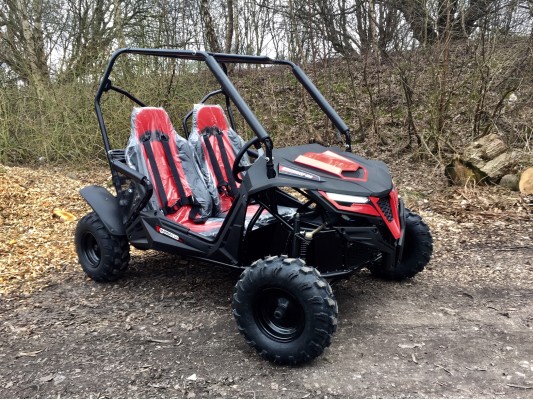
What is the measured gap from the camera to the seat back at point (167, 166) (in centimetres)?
370

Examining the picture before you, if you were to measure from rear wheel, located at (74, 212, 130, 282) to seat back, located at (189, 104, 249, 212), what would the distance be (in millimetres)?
866

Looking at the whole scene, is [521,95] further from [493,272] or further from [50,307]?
[50,307]

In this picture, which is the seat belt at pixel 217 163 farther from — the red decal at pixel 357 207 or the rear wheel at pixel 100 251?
the red decal at pixel 357 207

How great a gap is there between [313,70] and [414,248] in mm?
6452

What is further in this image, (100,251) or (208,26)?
(208,26)

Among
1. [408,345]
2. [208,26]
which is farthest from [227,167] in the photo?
[208,26]

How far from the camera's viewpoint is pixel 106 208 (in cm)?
368

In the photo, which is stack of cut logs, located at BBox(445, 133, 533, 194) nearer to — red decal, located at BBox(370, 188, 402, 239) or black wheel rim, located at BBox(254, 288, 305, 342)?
red decal, located at BBox(370, 188, 402, 239)

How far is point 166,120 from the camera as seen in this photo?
395cm

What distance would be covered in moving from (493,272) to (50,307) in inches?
127

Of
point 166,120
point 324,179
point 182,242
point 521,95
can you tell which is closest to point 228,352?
point 182,242

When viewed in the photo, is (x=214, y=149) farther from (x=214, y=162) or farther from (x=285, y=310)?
(x=285, y=310)

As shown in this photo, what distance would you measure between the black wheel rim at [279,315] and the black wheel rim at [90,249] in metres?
1.76

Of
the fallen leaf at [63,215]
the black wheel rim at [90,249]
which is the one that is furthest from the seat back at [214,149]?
the fallen leaf at [63,215]
